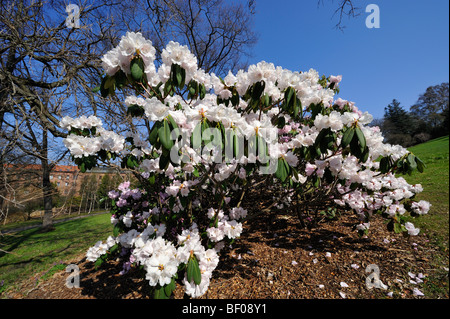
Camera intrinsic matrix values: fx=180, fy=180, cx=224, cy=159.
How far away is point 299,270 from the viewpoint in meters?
2.12

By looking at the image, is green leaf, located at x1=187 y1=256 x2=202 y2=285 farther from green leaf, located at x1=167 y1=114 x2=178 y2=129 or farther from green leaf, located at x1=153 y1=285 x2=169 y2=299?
green leaf, located at x1=167 y1=114 x2=178 y2=129

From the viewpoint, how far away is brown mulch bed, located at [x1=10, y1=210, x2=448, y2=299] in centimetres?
184

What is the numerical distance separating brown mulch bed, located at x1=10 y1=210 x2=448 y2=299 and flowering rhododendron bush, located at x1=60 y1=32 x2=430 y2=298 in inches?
11.3

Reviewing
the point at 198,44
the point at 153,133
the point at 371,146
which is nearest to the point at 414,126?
the point at 198,44

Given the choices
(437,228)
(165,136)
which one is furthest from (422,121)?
(165,136)

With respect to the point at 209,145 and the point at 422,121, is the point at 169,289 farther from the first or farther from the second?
the point at 422,121

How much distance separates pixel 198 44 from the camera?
693 centimetres

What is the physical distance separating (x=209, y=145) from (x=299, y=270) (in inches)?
78.5

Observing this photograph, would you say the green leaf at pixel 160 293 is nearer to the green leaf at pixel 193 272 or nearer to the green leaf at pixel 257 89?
the green leaf at pixel 193 272

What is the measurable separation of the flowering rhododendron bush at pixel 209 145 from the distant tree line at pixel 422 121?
2926 cm

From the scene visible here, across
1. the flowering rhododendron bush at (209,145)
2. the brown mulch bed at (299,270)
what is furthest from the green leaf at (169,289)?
the brown mulch bed at (299,270)

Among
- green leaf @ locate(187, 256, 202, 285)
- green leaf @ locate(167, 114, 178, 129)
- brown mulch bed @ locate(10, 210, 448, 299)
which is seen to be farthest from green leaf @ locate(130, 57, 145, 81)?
brown mulch bed @ locate(10, 210, 448, 299)

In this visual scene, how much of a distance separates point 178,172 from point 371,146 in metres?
2.05
